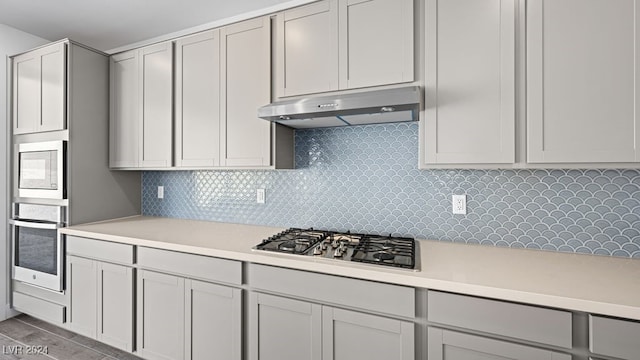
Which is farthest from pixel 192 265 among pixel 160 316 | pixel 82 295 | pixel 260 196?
pixel 82 295

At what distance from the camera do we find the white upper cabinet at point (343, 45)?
172cm

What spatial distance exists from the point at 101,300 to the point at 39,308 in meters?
0.86

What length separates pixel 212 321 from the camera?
1.81 metres

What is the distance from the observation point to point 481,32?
1.56 metres

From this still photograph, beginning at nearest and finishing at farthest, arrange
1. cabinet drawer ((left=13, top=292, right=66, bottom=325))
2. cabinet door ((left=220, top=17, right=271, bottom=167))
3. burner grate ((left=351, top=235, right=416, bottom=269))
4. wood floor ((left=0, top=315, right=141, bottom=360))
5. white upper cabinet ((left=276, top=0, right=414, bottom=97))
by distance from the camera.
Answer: burner grate ((left=351, top=235, right=416, bottom=269)) < white upper cabinet ((left=276, top=0, right=414, bottom=97)) < cabinet door ((left=220, top=17, right=271, bottom=167)) < wood floor ((left=0, top=315, right=141, bottom=360)) < cabinet drawer ((left=13, top=292, right=66, bottom=325))

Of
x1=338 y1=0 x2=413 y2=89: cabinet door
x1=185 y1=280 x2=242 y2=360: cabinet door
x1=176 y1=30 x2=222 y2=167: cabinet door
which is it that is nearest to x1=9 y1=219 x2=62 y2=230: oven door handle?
x1=176 y1=30 x2=222 y2=167: cabinet door

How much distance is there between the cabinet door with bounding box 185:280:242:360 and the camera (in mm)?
1739

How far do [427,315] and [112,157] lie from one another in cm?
285

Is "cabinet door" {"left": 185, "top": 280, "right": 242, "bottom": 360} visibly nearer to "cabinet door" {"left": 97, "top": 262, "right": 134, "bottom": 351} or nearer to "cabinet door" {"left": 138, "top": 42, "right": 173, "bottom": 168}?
"cabinet door" {"left": 97, "top": 262, "right": 134, "bottom": 351}

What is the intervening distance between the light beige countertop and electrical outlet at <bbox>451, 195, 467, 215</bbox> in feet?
0.67

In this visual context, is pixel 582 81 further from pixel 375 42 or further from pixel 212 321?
pixel 212 321

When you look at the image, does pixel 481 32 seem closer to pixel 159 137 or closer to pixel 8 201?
pixel 159 137

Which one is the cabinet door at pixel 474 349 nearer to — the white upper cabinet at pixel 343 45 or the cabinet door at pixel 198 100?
the white upper cabinet at pixel 343 45

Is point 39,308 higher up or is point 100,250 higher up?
point 100,250
